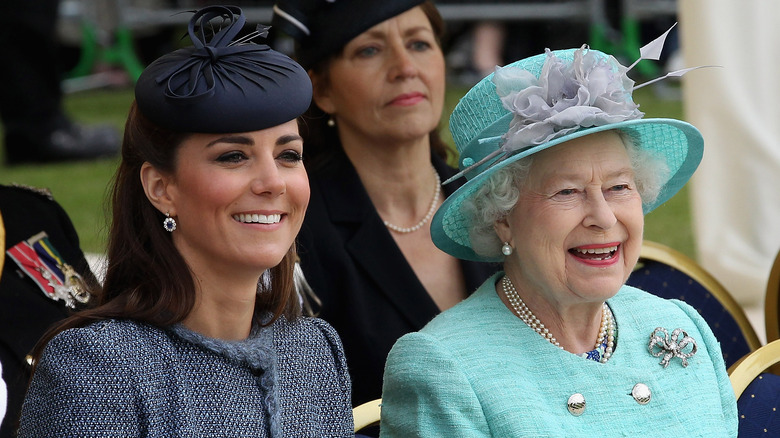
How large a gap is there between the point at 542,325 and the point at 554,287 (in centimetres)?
12

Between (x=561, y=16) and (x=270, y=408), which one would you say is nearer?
(x=270, y=408)

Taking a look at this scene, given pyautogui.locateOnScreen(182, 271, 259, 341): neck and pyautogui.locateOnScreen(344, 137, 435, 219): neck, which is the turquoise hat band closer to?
pyautogui.locateOnScreen(182, 271, 259, 341): neck

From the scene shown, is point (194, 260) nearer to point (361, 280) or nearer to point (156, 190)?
point (156, 190)

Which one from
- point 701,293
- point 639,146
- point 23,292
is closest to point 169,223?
point 23,292

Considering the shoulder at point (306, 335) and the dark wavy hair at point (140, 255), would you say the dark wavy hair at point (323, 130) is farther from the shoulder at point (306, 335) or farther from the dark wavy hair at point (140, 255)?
the dark wavy hair at point (140, 255)

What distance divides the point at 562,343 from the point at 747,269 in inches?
116

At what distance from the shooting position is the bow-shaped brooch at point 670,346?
8.34 ft

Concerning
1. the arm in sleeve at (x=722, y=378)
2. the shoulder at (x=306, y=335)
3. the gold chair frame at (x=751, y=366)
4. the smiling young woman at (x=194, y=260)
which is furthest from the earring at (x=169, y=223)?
the gold chair frame at (x=751, y=366)

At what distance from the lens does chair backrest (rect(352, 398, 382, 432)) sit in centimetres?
266

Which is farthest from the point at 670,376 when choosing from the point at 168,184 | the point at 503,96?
the point at 168,184

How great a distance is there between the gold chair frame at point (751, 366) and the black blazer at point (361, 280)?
0.77m

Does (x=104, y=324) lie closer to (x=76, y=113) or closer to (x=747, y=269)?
(x=747, y=269)

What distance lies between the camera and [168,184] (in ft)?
7.16

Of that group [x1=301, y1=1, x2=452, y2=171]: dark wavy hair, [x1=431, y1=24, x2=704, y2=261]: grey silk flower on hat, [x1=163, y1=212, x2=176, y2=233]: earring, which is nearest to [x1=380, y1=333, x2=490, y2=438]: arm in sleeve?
[x1=431, y1=24, x2=704, y2=261]: grey silk flower on hat
